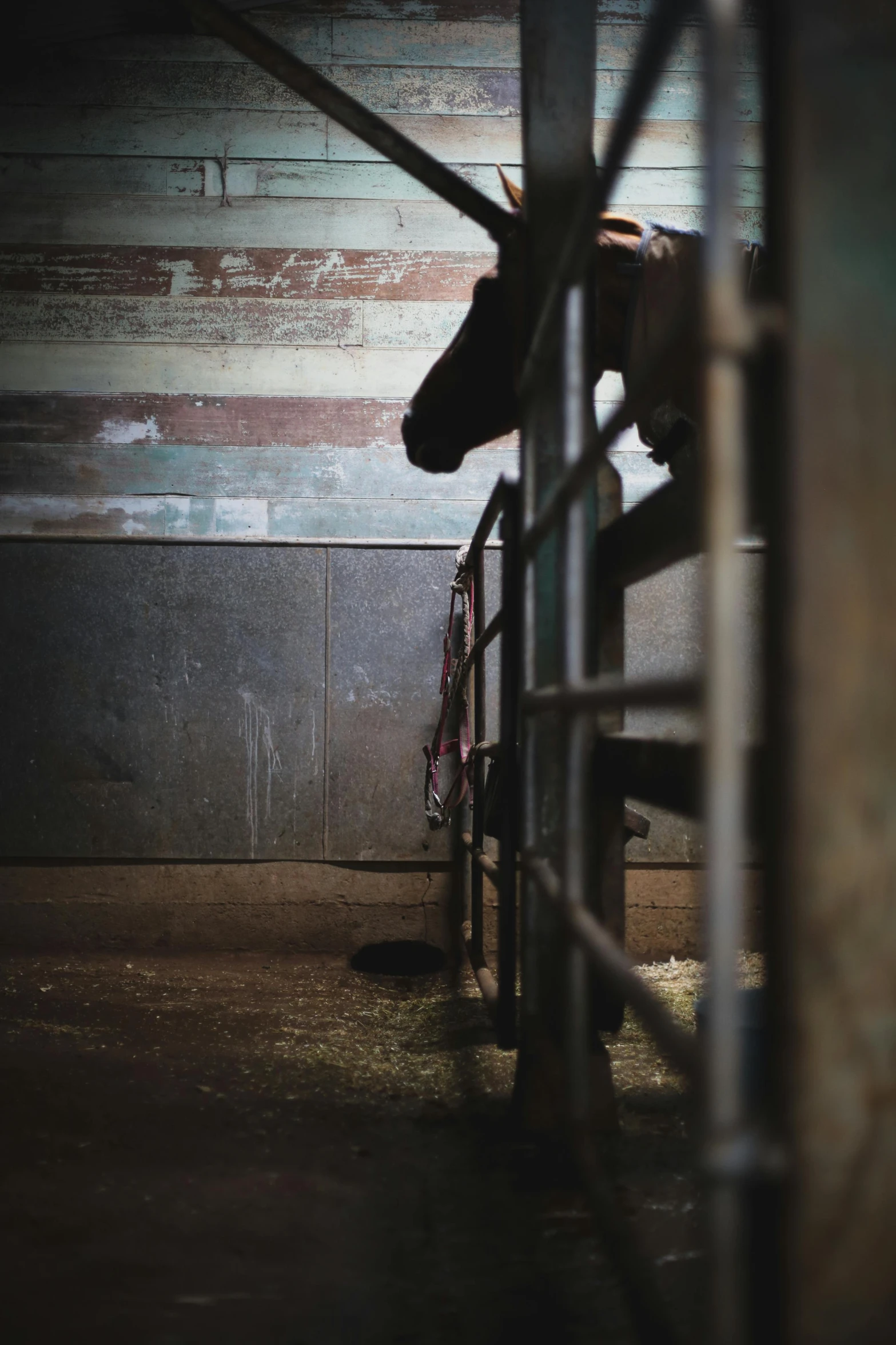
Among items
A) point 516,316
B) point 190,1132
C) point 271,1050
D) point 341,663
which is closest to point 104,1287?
point 190,1132

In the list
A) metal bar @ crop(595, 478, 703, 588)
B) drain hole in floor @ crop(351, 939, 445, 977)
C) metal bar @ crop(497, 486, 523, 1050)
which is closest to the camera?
metal bar @ crop(595, 478, 703, 588)

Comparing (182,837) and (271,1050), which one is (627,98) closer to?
(271,1050)

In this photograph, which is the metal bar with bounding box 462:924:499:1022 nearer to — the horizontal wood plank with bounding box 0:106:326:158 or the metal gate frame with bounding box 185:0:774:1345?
the metal gate frame with bounding box 185:0:774:1345

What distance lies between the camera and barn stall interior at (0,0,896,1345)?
2.27 feet

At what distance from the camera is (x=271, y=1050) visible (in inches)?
91.6

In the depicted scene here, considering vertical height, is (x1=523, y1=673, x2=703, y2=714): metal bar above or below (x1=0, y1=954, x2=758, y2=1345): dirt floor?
above

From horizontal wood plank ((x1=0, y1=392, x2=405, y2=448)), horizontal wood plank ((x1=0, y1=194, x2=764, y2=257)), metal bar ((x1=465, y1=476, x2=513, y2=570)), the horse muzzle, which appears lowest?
metal bar ((x1=465, y1=476, x2=513, y2=570))

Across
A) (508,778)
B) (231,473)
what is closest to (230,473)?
(231,473)

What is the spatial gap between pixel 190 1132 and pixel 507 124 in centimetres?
381

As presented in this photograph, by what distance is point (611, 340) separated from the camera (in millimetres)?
2285

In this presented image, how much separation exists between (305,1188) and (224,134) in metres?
3.83

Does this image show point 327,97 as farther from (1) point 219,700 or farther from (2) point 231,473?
(1) point 219,700

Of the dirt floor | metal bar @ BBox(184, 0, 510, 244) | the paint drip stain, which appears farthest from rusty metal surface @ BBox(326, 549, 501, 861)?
metal bar @ BBox(184, 0, 510, 244)

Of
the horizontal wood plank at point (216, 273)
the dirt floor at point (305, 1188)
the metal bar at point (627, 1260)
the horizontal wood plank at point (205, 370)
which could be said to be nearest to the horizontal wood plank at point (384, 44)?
the horizontal wood plank at point (216, 273)
